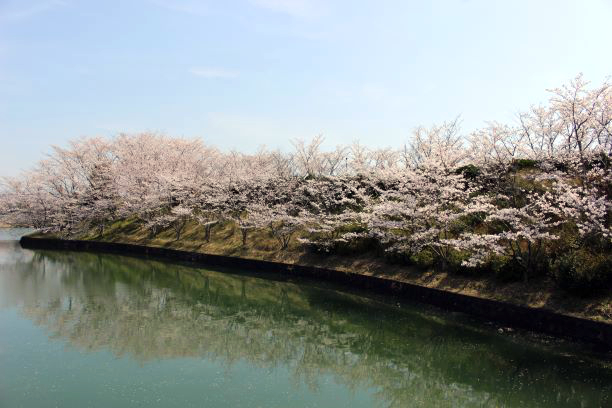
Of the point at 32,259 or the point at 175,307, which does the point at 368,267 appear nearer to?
the point at 175,307

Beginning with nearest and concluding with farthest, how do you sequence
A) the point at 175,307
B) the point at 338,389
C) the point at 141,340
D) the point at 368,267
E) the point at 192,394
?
the point at 192,394, the point at 338,389, the point at 141,340, the point at 175,307, the point at 368,267

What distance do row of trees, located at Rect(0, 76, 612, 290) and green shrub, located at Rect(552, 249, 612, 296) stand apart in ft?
0.21

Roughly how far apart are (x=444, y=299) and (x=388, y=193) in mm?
6198

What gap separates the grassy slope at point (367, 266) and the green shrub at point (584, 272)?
0.31 metres

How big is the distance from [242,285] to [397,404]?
1317 centimetres

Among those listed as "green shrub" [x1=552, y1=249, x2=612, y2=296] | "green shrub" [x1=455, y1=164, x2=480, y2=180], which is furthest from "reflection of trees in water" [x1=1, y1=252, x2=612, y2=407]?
"green shrub" [x1=455, y1=164, x2=480, y2=180]

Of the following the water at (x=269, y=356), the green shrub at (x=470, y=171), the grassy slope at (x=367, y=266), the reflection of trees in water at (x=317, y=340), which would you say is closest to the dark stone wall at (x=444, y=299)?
the grassy slope at (x=367, y=266)

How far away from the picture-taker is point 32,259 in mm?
30516

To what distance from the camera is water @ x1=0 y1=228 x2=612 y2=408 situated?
8.95 m

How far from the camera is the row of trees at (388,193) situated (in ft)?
48.6

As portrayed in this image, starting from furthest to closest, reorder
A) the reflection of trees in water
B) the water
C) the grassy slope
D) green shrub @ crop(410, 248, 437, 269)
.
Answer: green shrub @ crop(410, 248, 437, 269) → the grassy slope → the reflection of trees in water → the water

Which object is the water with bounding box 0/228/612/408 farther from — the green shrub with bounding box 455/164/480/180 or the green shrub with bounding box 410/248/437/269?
the green shrub with bounding box 455/164/480/180

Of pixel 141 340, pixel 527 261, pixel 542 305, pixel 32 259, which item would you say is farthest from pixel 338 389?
pixel 32 259

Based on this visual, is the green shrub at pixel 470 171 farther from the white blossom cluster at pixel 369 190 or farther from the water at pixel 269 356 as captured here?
the water at pixel 269 356
